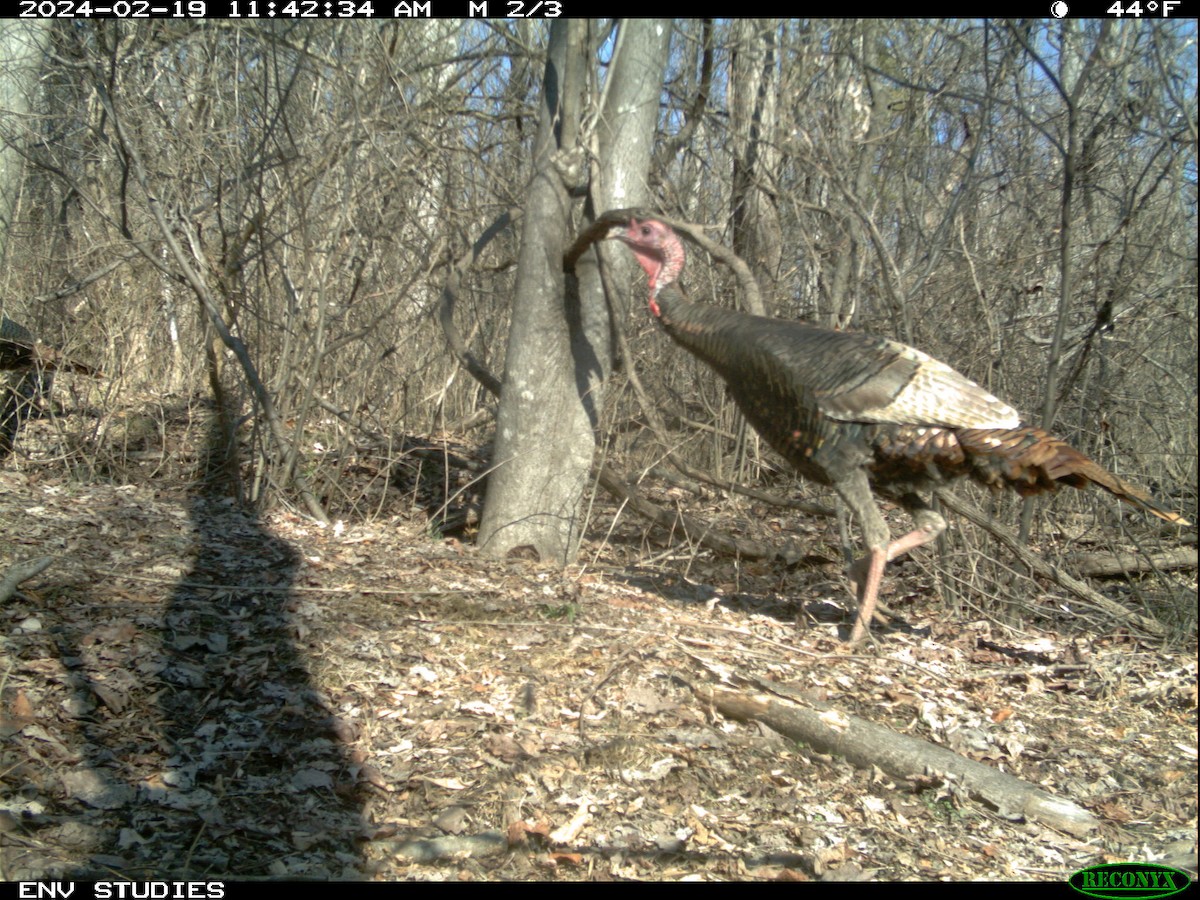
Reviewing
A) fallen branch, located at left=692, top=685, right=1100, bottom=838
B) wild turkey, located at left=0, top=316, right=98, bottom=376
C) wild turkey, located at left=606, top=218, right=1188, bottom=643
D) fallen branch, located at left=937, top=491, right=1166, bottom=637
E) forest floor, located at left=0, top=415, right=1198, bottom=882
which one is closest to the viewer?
forest floor, located at left=0, top=415, right=1198, bottom=882

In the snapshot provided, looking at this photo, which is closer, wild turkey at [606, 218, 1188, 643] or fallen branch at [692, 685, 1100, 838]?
fallen branch at [692, 685, 1100, 838]

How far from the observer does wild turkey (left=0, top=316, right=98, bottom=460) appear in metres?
7.05

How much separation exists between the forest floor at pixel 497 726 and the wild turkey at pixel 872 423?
0.83 m

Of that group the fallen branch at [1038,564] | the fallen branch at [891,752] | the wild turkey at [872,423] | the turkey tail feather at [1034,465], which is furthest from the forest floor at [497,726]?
the turkey tail feather at [1034,465]

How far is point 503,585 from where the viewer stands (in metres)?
5.61

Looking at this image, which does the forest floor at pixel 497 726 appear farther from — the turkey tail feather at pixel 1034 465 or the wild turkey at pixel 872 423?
the turkey tail feather at pixel 1034 465

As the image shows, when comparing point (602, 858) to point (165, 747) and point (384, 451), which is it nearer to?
point (165, 747)

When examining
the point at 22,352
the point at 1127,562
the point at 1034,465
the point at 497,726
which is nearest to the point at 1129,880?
the point at 1034,465

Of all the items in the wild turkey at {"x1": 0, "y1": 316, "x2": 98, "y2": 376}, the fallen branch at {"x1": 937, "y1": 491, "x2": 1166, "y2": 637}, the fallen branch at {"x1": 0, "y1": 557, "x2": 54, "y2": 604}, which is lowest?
the fallen branch at {"x1": 0, "y1": 557, "x2": 54, "y2": 604}

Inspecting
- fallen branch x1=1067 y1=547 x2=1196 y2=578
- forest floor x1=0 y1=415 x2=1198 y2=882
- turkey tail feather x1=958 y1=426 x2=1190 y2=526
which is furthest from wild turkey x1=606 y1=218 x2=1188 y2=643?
fallen branch x1=1067 y1=547 x2=1196 y2=578

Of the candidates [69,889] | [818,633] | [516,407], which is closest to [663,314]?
[516,407]

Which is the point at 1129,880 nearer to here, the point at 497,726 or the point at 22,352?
the point at 497,726

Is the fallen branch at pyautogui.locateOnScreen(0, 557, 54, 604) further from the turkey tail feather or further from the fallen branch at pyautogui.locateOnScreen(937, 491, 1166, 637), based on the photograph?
the fallen branch at pyautogui.locateOnScreen(937, 491, 1166, 637)

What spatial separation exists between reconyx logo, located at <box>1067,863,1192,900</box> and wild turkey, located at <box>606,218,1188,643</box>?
1.87m
